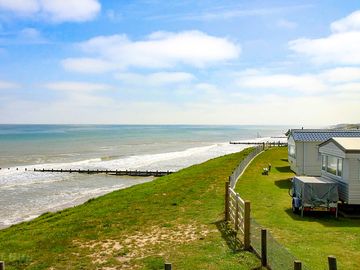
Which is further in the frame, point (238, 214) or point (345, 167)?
point (345, 167)

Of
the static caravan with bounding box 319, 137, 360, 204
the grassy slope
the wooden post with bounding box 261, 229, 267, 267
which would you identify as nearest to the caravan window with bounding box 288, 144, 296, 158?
the static caravan with bounding box 319, 137, 360, 204

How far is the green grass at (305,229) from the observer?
1352 cm

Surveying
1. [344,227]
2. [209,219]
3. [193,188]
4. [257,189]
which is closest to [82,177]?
[193,188]

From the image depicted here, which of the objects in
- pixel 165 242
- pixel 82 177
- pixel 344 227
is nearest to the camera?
pixel 165 242

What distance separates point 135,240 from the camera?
16.5m

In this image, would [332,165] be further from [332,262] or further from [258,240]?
[332,262]

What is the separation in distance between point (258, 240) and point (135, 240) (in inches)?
216

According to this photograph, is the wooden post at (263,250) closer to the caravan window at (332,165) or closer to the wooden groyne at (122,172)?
the caravan window at (332,165)

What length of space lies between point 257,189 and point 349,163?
8.08 meters

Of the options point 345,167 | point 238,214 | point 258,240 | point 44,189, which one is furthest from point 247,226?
point 44,189

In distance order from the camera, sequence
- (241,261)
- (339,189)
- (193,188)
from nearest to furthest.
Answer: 1. (241,261)
2. (339,189)
3. (193,188)

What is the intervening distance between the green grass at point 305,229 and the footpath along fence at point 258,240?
140 cm

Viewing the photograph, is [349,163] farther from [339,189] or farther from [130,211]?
[130,211]

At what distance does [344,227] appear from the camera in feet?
58.3
